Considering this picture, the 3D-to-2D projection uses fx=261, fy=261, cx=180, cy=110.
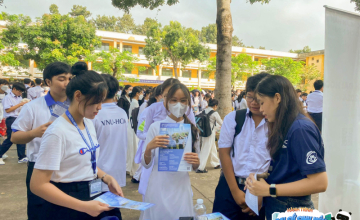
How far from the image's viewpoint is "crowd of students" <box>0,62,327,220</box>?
1.48m

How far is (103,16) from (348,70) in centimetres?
4751

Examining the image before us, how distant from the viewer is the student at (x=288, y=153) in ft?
4.92

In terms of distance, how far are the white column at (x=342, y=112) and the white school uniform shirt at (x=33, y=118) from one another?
8.49 feet

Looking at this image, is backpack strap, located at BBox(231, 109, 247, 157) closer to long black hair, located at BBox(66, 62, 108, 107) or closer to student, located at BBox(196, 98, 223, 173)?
long black hair, located at BBox(66, 62, 108, 107)

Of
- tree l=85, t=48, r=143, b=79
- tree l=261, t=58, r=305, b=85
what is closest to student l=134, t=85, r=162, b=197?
tree l=85, t=48, r=143, b=79

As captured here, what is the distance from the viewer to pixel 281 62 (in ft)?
103

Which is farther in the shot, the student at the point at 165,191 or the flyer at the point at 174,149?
the student at the point at 165,191

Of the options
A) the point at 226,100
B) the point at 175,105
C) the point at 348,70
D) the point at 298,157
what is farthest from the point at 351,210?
the point at 226,100

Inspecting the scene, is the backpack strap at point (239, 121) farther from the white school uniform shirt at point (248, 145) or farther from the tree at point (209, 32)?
the tree at point (209, 32)

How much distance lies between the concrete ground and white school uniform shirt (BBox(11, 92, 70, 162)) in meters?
1.70

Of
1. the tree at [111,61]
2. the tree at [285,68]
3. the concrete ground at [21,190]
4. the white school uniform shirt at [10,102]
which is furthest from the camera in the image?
the tree at [285,68]

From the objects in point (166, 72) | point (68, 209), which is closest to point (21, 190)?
point (68, 209)

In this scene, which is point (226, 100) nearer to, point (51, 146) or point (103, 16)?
point (51, 146)

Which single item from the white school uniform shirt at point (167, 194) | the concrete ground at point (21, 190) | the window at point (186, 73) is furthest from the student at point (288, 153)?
the window at point (186, 73)
